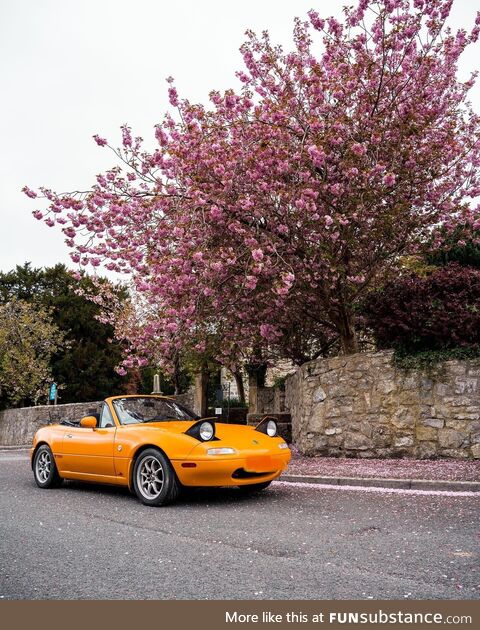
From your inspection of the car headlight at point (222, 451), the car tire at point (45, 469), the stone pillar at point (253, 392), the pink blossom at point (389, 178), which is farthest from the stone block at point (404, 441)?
the stone pillar at point (253, 392)

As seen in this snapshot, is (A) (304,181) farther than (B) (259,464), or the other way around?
(A) (304,181)

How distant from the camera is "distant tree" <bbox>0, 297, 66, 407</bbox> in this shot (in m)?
27.1

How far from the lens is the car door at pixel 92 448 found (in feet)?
24.8

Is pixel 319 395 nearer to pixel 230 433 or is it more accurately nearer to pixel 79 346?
pixel 230 433

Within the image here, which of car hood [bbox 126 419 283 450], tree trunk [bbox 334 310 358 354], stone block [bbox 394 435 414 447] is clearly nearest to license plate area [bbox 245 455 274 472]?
car hood [bbox 126 419 283 450]

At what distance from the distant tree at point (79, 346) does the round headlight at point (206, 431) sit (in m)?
25.9

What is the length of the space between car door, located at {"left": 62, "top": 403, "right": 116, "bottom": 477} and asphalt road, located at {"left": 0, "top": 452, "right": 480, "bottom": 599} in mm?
404

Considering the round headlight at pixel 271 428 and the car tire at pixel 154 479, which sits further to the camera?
the round headlight at pixel 271 428

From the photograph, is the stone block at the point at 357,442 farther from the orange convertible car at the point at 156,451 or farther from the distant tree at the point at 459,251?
the distant tree at the point at 459,251

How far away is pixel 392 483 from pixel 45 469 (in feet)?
15.9

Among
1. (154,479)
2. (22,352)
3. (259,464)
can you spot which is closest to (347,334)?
(259,464)

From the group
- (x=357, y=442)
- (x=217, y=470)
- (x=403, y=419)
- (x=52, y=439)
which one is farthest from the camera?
(x=357, y=442)

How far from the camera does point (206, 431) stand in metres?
6.97

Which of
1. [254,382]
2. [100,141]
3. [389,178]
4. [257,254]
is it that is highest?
[100,141]
